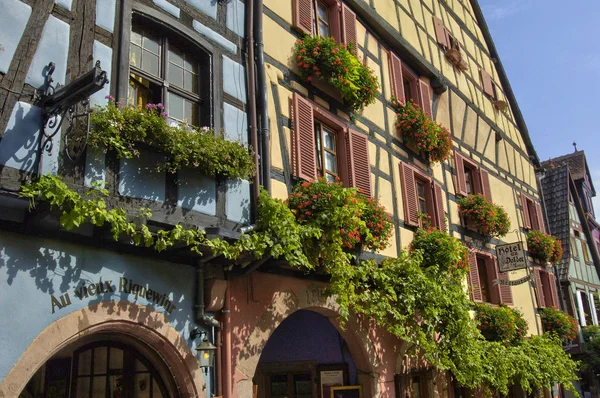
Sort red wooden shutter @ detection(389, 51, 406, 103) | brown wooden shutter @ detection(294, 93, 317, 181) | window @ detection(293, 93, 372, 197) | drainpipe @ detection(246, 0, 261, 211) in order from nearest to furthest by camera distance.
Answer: drainpipe @ detection(246, 0, 261, 211), brown wooden shutter @ detection(294, 93, 317, 181), window @ detection(293, 93, 372, 197), red wooden shutter @ detection(389, 51, 406, 103)

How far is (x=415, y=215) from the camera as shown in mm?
9883

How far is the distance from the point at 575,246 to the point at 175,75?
18448 millimetres

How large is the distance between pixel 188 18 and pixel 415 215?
5.17 meters

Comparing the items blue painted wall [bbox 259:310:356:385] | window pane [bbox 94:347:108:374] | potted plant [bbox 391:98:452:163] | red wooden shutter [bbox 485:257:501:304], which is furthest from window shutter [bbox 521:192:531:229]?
window pane [bbox 94:347:108:374]

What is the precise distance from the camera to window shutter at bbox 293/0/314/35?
833 centimetres

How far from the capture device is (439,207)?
1091cm

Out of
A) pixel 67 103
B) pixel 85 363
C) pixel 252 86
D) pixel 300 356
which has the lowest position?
pixel 85 363

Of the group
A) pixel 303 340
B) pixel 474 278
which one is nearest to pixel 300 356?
pixel 303 340

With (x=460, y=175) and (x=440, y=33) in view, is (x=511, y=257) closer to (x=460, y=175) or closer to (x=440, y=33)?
(x=460, y=175)

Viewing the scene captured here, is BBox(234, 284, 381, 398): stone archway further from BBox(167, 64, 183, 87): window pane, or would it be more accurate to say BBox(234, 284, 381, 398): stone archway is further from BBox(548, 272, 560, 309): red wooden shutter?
BBox(548, 272, 560, 309): red wooden shutter

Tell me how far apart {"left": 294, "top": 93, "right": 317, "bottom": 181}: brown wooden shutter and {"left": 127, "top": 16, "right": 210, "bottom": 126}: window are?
1.51 metres

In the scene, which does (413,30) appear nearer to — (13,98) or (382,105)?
(382,105)

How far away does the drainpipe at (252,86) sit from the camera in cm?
663

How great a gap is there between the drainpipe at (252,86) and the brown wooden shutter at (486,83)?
9.81 meters
